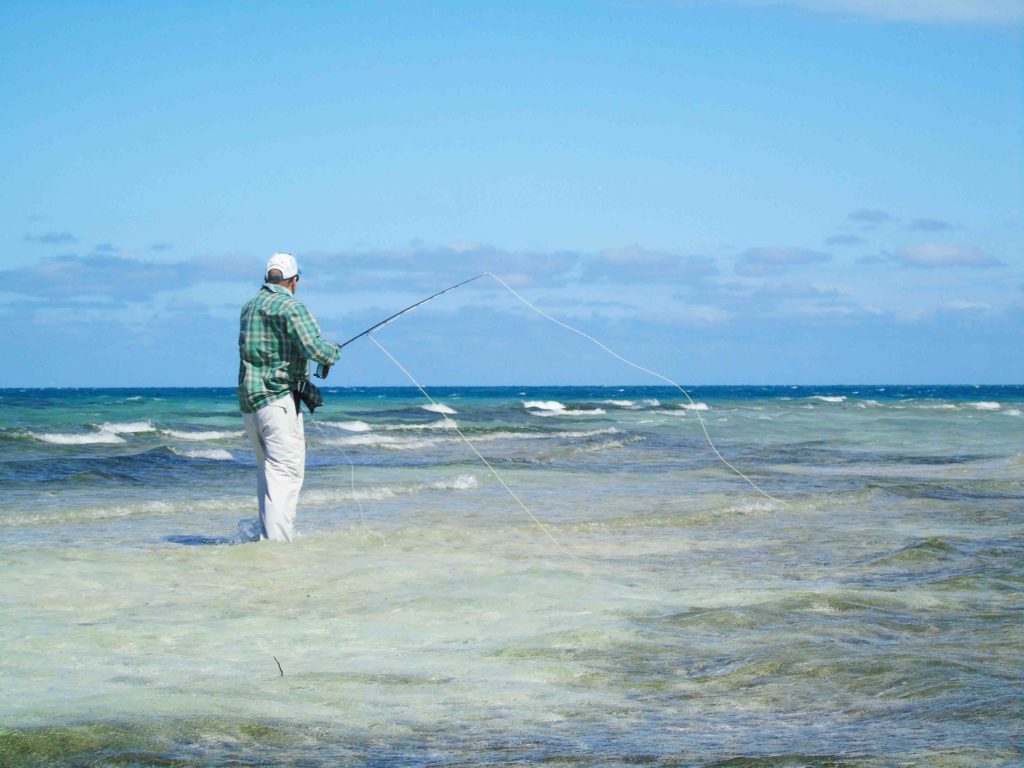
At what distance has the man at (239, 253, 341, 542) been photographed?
677cm

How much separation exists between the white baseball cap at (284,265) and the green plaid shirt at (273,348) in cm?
13

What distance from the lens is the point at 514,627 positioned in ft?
16.2

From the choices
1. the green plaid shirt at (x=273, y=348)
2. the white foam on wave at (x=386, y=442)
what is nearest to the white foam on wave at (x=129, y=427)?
the white foam on wave at (x=386, y=442)

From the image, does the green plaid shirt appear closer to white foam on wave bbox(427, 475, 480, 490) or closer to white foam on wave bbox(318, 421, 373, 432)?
white foam on wave bbox(427, 475, 480, 490)

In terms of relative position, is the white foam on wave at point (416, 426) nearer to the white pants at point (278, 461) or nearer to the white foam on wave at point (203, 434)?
the white foam on wave at point (203, 434)

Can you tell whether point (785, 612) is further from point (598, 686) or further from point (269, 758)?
point (269, 758)

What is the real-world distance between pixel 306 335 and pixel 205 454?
1036 cm

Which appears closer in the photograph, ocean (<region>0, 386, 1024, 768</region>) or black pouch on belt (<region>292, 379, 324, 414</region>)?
ocean (<region>0, 386, 1024, 768</region>)

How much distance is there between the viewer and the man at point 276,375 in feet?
22.2

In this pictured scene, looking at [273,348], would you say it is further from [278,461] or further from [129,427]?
[129,427]

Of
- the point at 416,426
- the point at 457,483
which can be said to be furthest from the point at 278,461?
the point at 416,426

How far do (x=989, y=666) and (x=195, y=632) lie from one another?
3067 mm

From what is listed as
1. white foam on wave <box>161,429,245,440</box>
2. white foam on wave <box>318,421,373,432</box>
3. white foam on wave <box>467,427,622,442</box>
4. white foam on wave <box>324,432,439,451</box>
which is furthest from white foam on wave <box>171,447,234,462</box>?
white foam on wave <box>318,421,373,432</box>

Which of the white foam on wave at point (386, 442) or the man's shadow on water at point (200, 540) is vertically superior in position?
the man's shadow on water at point (200, 540)
